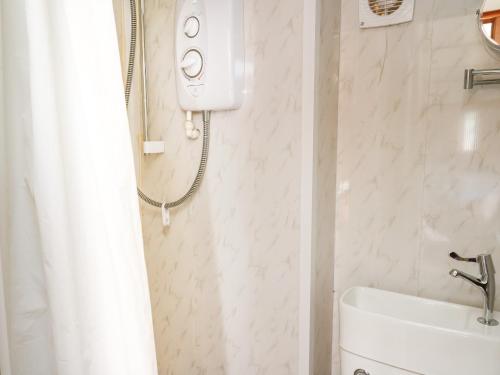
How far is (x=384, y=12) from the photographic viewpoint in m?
1.20

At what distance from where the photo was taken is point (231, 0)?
3.88 feet

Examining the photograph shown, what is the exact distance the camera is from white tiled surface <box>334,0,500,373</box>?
3.65 feet

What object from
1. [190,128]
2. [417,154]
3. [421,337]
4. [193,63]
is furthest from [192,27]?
[421,337]

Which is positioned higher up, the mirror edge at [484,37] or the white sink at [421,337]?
the mirror edge at [484,37]

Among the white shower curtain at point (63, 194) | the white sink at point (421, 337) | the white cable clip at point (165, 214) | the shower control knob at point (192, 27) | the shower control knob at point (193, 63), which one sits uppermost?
the shower control knob at point (192, 27)

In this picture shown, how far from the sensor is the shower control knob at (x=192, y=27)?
4.13 feet

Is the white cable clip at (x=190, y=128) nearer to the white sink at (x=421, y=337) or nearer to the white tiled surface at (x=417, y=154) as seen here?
the white tiled surface at (x=417, y=154)

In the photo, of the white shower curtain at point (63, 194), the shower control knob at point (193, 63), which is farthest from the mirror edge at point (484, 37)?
the white shower curtain at point (63, 194)

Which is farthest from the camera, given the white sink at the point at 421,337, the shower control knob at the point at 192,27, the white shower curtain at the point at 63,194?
the shower control knob at the point at 192,27

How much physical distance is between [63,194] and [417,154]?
1.07 meters

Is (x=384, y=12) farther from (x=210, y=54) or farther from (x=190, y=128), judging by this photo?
(x=190, y=128)

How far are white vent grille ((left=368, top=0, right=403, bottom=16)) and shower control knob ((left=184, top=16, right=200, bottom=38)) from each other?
0.59m

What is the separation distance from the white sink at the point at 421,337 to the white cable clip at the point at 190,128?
78cm

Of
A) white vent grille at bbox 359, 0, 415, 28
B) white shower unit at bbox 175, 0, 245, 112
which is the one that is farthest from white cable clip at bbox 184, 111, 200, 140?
white vent grille at bbox 359, 0, 415, 28
